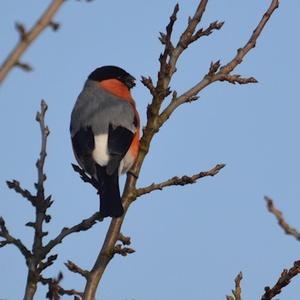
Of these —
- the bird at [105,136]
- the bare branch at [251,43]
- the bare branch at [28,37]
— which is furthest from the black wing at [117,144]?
the bare branch at [28,37]

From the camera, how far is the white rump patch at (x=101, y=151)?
17.1 ft

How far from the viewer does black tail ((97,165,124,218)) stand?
3872mm

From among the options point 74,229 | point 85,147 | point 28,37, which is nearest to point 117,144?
point 85,147

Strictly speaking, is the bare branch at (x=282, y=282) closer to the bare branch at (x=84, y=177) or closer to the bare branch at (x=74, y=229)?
the bare branch at (x=74, y=229)

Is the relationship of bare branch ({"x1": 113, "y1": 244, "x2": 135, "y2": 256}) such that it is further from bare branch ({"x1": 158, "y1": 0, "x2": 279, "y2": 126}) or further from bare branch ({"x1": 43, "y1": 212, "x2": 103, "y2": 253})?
bare branch ({"x1": 158, "y1": 0, "x2": 279, "y2": 126})

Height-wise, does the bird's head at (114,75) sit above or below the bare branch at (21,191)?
above

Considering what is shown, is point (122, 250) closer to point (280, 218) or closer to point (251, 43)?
point (251, 43)

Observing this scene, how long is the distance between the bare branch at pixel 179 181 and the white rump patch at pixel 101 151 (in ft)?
3.86

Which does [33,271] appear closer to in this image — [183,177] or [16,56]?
[183,177]

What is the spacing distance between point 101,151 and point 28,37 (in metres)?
3.92

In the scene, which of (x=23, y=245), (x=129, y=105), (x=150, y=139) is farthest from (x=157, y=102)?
(x=129, y=105)

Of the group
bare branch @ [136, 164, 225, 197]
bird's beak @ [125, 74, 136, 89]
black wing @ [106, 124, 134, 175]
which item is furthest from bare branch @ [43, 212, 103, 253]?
bird's beak @ [125, 74, 136, 89]

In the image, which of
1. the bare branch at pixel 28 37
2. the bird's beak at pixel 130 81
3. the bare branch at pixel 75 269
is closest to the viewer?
the bare branch at pixel 28 37

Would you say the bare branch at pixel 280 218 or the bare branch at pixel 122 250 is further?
the bare branch at pixel 122 250
